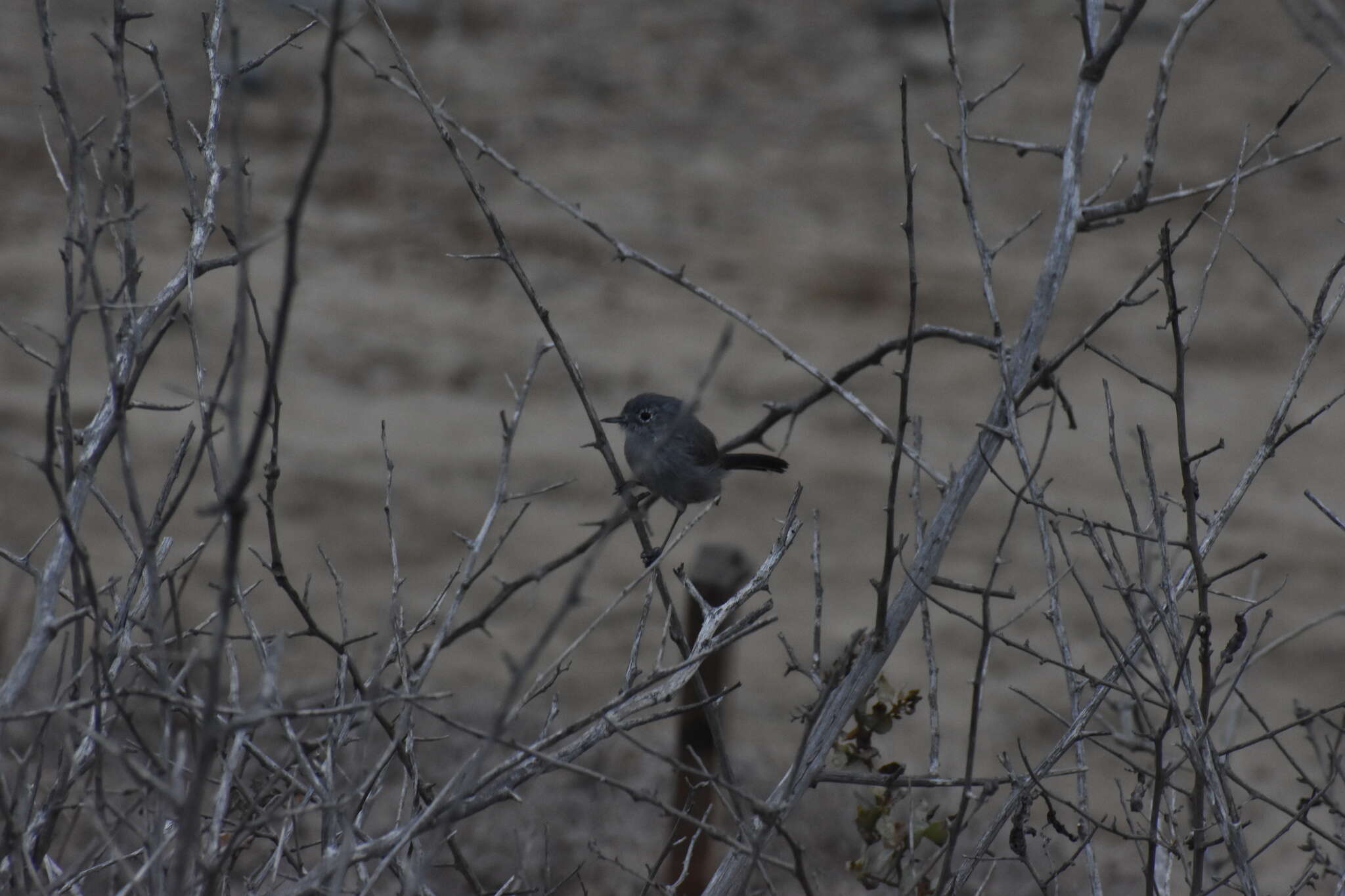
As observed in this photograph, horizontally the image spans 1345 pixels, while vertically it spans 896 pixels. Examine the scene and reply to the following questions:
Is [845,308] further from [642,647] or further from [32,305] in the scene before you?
[32,305]

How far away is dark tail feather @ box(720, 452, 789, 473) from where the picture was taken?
18.5 feet

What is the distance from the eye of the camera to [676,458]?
5758 millimetres

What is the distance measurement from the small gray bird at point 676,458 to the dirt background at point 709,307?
2.99 ft

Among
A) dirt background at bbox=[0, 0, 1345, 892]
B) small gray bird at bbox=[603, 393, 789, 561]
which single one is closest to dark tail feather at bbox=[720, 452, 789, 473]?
small gray bird at bbox=[603, 393, 789, 561]

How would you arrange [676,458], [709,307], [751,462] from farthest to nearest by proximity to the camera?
[709,307], [751,462], [676,458]

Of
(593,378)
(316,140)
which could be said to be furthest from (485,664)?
(316,140)

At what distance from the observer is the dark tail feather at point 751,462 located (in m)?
5.65

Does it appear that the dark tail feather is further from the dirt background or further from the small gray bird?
the dirt background

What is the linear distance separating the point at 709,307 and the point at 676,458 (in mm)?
9111

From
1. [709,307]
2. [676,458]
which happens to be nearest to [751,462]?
[676,458]

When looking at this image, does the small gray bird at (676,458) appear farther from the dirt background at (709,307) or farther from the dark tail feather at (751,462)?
the dirt background at (709,307)

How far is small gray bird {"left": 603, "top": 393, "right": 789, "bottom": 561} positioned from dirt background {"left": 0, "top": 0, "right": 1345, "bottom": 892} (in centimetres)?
91

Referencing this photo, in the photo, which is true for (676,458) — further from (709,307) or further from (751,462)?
(709,307)

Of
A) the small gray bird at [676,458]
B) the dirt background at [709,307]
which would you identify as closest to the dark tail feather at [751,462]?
the small gray bird at [676,458]
